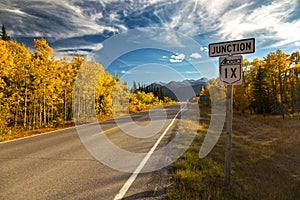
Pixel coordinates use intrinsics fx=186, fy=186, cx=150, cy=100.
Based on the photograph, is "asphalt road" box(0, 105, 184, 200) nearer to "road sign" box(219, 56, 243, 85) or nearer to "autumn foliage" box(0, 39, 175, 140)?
"road sign" box(219, 56, 243, 85)

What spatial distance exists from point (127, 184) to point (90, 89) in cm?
2243

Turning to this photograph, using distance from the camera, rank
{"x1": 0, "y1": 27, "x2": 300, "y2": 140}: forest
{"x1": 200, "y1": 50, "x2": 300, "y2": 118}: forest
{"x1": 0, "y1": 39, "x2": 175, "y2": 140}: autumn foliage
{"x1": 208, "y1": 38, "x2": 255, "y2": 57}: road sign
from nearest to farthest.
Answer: {"x1": 208, "y1": 38, "x2": 255, "y2": 57}: road sign, {"x1": 0, "y1": 39, "x2": 175, "y2": 140}: autumn foliage, {"x1": 0, "y1": 27, "x2": 300, "y2": 140}: forest, {"x1": 200, "y1": 50, "x2": 300, "y2": 118}: forest

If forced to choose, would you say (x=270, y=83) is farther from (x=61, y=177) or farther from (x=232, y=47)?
(x=61, y=177)

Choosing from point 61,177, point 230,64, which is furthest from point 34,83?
point 230,64

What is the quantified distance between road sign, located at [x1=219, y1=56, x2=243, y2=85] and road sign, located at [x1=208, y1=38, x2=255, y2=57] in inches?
5.3

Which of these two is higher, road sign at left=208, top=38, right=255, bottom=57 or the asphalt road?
road sign at left=208, top=38, right=255, bottom=57

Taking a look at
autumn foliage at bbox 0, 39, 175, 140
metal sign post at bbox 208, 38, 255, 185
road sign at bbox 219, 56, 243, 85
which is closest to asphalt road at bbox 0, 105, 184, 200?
metal sign post at bbox 208, 38, 255, 185

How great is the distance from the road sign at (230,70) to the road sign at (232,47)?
0.14 m

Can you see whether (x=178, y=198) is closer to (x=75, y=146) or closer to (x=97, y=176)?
(x=97, y=176)

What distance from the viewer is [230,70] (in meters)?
3.96

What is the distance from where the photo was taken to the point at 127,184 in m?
4.13

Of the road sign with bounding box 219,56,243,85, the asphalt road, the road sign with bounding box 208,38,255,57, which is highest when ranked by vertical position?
the road sign with bounding box 208,38,255,57

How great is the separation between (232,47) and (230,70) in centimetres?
50

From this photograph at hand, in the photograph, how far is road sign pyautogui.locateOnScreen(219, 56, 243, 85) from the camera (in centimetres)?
385
